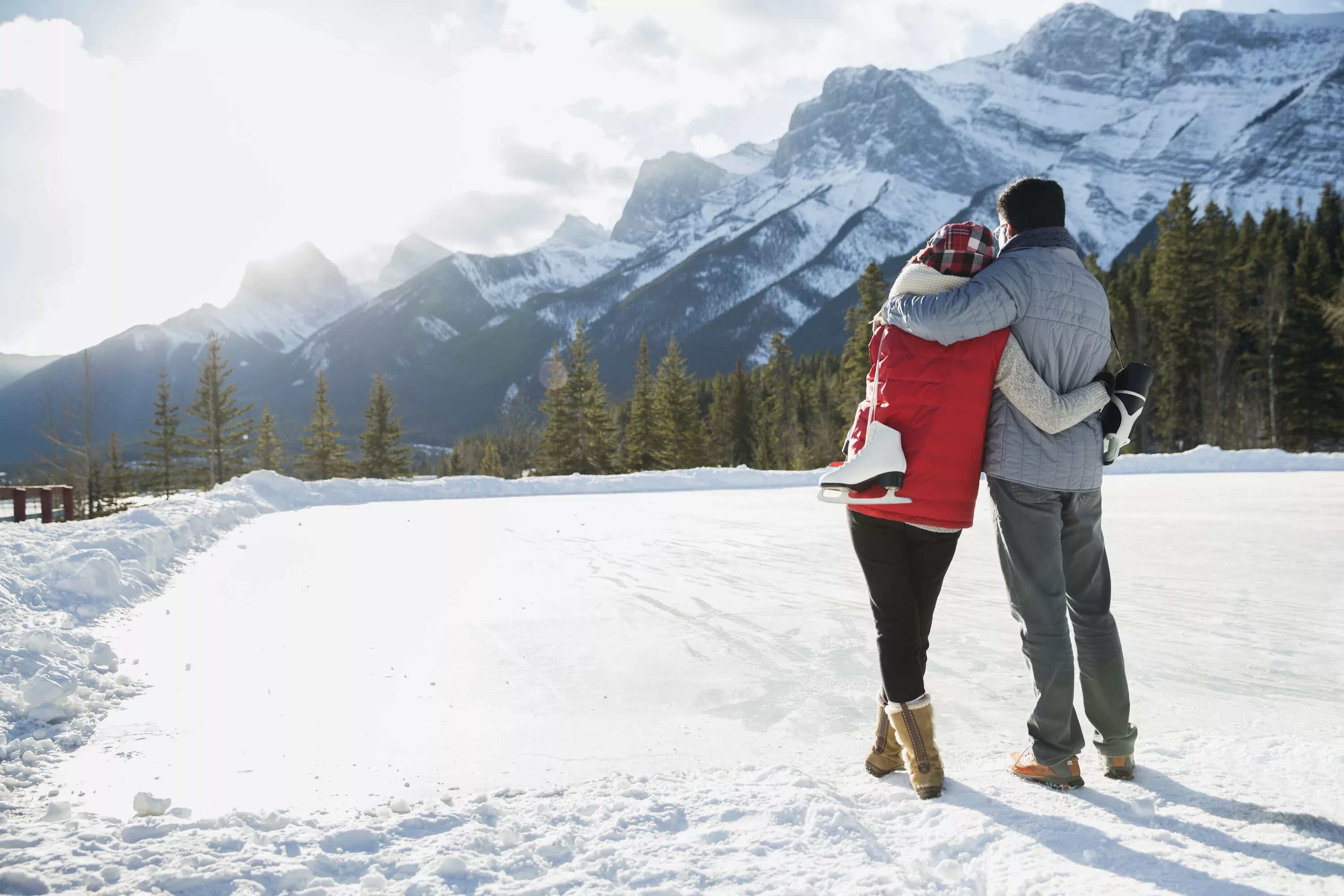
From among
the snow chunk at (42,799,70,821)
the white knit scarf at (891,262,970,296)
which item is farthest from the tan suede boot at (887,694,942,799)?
the snow chunk at (42,799,70,821)

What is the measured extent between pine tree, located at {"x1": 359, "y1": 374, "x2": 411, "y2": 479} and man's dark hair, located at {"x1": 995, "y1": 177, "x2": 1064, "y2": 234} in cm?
4219

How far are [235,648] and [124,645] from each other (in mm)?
597

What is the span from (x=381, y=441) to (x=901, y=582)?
4370 cm

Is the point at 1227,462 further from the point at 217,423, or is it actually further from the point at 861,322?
the point at 217,423

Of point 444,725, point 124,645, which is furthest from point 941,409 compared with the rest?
point 124,645

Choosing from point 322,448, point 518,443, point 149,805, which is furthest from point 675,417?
point 149,805

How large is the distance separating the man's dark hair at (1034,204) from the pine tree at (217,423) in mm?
43138

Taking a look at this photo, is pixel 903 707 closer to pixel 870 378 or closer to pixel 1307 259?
pixel 870 378

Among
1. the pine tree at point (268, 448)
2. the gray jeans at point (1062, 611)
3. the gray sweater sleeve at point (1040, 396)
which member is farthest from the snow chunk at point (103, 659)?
the pine tree at point (268, 448)

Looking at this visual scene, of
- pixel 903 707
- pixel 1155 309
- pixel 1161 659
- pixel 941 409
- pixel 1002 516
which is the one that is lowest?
pixel 1161 659

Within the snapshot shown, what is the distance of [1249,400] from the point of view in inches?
1606

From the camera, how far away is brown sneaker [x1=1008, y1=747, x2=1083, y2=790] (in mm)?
2271

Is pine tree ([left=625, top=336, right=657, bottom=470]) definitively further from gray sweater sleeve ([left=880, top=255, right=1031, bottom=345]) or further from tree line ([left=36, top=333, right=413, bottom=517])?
gray sweater sleeve ([left=880, top=255, right=1031, bottom=345])

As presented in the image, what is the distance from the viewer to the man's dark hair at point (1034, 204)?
2.41 metres
